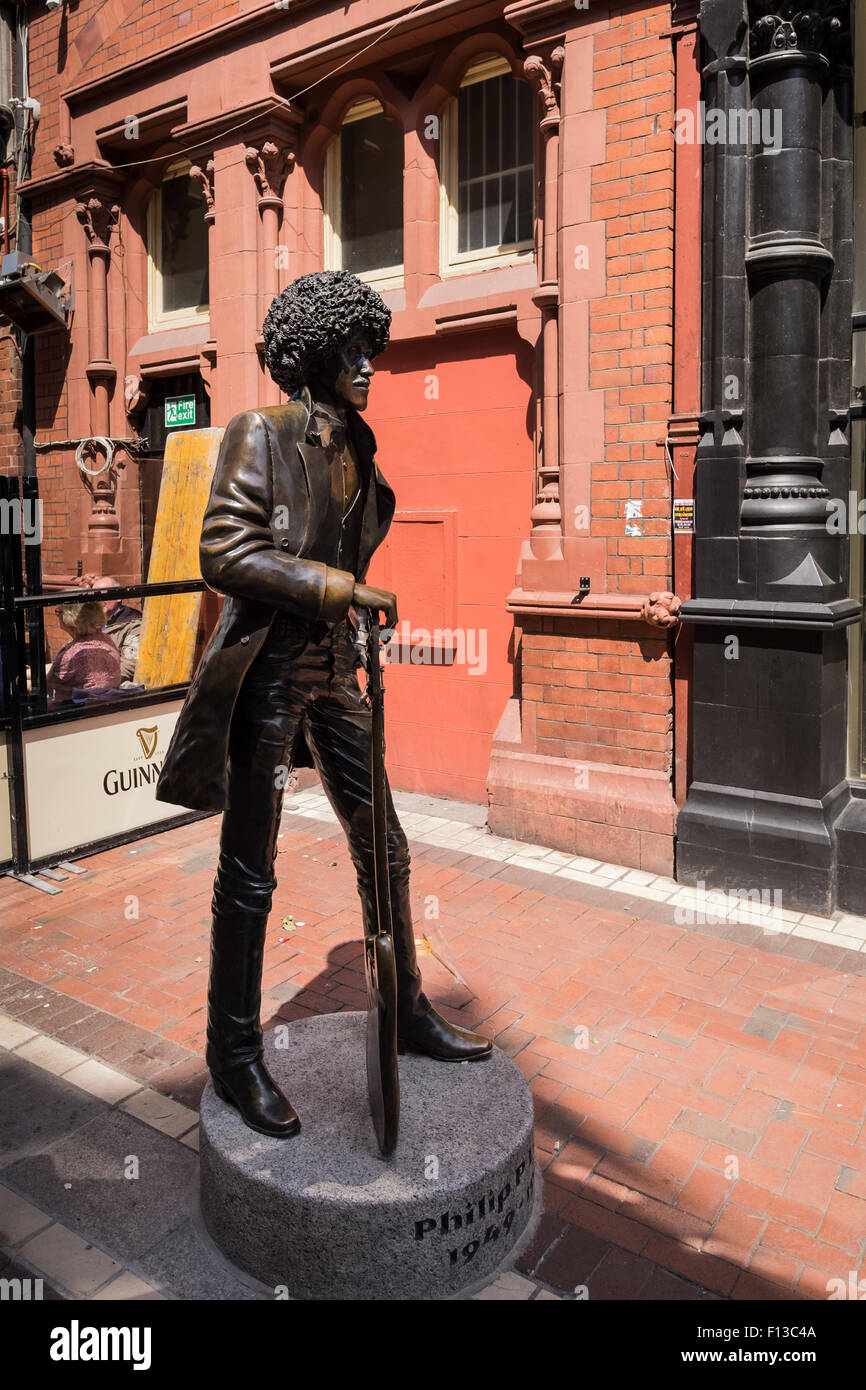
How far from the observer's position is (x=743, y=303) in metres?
5.84

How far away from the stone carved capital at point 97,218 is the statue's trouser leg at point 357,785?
29.6ft

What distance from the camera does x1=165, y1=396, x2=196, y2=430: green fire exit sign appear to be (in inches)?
394

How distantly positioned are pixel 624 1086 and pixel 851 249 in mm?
4730

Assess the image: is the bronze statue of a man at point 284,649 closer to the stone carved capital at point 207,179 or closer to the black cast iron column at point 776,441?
the black cast iron column at point 776,441

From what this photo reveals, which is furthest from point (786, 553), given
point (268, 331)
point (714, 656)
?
point (268, 331)

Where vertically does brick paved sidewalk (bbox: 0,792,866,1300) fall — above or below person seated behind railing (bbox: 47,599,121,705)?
below

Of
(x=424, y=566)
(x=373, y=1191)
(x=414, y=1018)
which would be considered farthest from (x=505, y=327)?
(x=373, y=1191)

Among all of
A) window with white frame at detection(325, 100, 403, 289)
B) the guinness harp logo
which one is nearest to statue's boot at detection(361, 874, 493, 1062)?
the guinness harp logo

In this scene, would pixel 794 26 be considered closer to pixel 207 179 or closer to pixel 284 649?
pixel 284 649

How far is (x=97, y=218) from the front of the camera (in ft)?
34.2

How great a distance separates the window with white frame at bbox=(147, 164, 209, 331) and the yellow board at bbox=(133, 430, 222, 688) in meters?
2.17

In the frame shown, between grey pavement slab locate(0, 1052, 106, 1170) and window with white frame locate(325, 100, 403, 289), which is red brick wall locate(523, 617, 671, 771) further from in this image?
grey pavement slab locate(0, 1052, 106, 1170)

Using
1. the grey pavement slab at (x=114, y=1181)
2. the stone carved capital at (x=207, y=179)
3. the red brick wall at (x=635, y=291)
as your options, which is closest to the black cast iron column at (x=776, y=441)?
the red brick wall at (x=635, y=291)

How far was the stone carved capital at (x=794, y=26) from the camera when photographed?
18.0 ft
